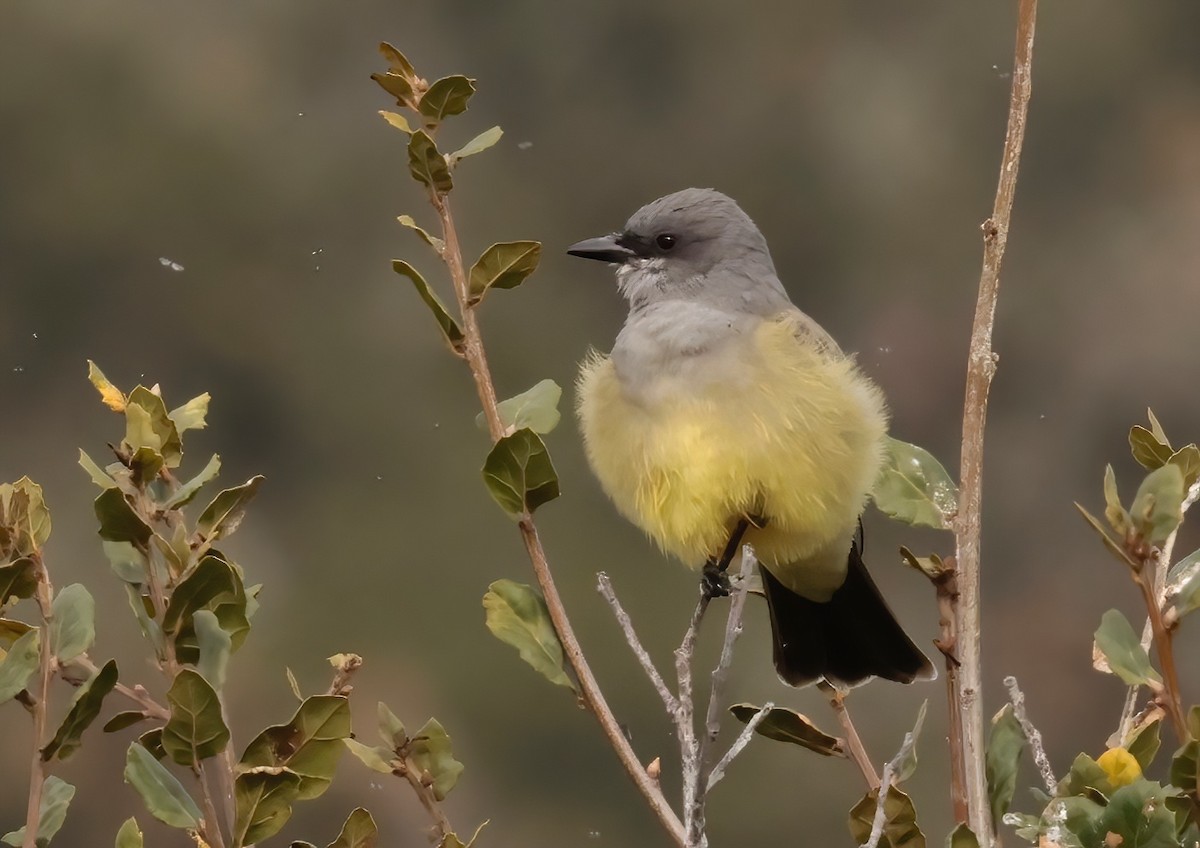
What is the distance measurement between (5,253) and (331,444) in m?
2.06

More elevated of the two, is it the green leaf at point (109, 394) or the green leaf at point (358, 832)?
the green leaf at point (109, 394)

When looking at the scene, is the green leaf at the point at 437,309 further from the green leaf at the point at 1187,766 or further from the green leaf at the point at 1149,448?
the green leaf at the point at 1187,766

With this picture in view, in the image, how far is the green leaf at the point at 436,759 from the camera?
4.91 ft

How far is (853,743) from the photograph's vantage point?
5.34 ft

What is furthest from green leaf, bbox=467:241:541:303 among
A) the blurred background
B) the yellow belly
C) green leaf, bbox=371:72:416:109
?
the blurred background

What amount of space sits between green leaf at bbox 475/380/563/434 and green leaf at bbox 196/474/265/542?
0.25 meters

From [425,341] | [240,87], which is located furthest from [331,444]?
[240,87]

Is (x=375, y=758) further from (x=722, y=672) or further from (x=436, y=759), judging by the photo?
(x=722, y=672)

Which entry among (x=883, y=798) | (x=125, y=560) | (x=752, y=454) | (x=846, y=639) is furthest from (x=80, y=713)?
(x=846, y=639)

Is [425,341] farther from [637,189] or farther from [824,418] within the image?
[824,418]

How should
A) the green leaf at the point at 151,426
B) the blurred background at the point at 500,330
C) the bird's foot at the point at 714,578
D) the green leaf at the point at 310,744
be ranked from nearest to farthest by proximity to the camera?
the green leaf at the point at 310,744 → the green leaf at the point at 151,426 → the bird's foot at the point at 714,578 → the blurred background at the point at 500,330

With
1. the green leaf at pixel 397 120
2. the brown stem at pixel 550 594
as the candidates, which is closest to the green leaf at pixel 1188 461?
the brown stem at pixel 550 594

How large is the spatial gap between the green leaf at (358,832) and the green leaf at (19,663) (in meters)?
0.25

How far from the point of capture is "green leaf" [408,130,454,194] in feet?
5.15
